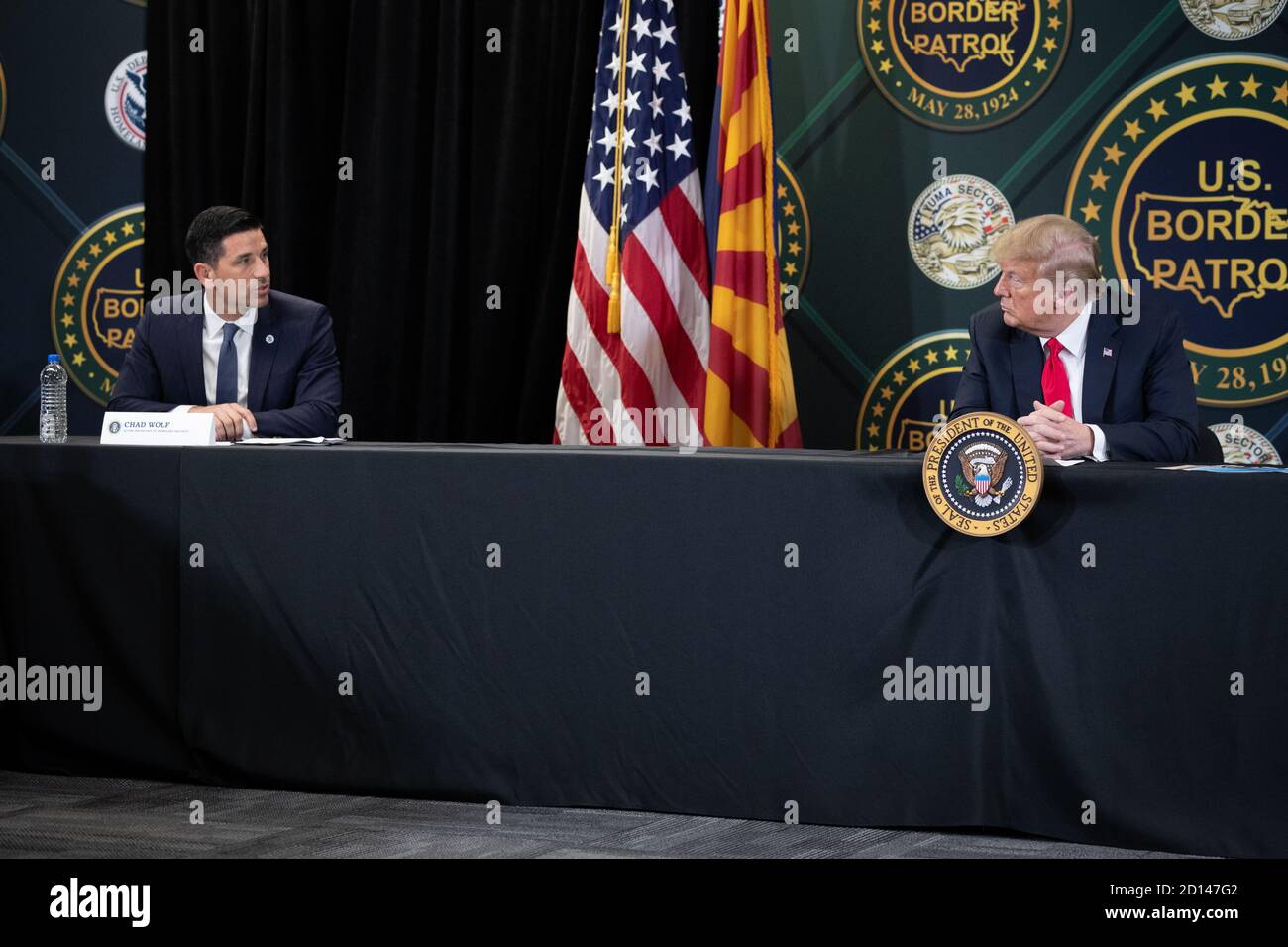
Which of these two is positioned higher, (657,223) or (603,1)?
(603,1)

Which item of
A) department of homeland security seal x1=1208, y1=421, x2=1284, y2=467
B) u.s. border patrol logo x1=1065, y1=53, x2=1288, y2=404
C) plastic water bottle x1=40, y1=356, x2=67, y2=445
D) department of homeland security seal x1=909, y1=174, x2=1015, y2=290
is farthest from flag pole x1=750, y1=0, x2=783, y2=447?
plastic water bottle x1=40, y1=356, x2=67, y2=445

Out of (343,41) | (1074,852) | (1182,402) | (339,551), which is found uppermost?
(343,41)

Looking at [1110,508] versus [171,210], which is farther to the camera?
[171,210]

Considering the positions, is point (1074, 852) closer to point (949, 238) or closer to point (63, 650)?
point (63, 650)

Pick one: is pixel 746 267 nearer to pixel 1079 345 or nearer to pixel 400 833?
pixel 1079 345

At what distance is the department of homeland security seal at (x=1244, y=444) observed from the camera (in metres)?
4.77

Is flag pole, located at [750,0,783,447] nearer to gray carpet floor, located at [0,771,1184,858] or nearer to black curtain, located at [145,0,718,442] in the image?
black curtain, located at [145,0,718,442]

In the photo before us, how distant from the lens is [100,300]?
5.81 meters

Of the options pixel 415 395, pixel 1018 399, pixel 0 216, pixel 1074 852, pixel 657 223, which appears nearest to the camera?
pixel 1074 852

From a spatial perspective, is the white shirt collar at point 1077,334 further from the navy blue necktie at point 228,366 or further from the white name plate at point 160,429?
the navy blue necktie at point 228,366

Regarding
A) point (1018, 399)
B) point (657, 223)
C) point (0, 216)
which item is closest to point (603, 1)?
point (657, 223)

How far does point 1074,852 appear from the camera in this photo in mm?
2740

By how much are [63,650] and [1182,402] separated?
8.88 feet

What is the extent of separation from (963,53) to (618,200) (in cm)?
131
